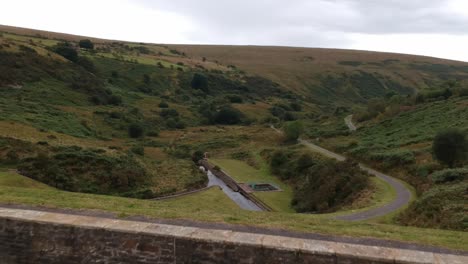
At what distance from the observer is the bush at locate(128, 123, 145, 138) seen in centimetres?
5841

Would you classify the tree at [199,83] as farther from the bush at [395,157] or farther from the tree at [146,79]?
the bush at [395,157]

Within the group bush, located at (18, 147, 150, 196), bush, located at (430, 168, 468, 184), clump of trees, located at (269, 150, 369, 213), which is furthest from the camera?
bush, located at (18, 147, 150, 196)

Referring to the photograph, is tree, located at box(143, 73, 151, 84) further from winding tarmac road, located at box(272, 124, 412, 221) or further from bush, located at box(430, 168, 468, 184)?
bush, located at box(430, 168, 468, 184)

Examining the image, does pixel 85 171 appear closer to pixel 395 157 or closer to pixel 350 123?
pixel 395 157

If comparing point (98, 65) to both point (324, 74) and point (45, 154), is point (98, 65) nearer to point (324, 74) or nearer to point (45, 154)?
point (45, 154)

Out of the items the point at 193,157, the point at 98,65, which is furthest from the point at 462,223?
the point at 98,65

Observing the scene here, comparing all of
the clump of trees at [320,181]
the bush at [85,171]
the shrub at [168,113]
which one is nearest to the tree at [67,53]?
the shrub at [168,113]

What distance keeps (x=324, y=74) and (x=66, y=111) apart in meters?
104

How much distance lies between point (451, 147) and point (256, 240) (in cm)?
2221

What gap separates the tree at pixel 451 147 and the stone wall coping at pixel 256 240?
1985 centimetres

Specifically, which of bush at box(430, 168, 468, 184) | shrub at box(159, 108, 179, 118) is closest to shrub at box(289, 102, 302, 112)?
shrub at box(159, 108, 179, 118)

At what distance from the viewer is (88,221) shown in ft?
30.2

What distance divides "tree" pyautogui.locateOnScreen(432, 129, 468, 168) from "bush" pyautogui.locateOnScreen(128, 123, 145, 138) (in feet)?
141

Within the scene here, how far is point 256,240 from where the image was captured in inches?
332
